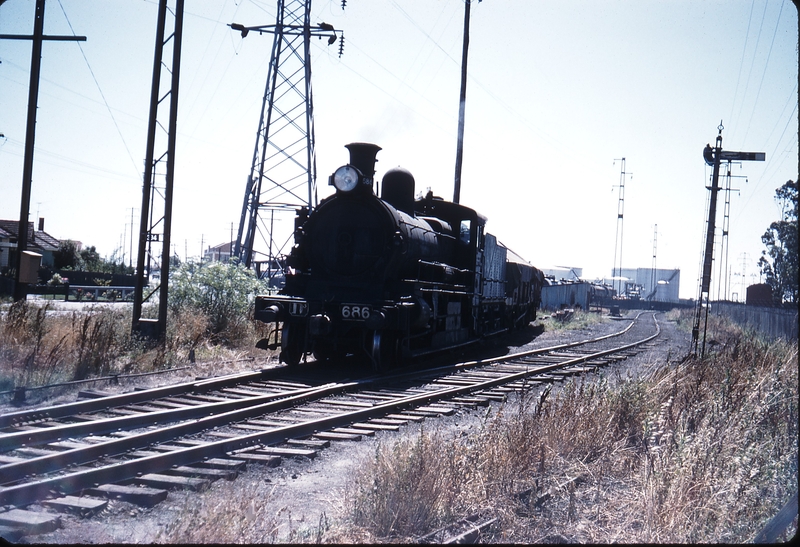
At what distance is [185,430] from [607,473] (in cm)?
424

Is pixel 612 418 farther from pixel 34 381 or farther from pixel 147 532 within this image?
pixel 34 381

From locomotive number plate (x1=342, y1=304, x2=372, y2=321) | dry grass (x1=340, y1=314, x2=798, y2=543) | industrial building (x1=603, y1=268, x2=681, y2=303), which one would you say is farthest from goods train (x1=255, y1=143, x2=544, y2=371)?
industrial building (x1=603, y1=268, x2=681, y2=303)

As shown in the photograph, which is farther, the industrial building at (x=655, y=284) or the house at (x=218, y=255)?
the industrial building at (x=655, y=284)

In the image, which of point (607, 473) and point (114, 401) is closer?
point (607, 473)

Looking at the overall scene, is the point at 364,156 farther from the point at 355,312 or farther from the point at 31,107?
the point at 31,107

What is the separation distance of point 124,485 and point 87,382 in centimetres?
454

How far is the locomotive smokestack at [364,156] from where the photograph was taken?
39.4 feet

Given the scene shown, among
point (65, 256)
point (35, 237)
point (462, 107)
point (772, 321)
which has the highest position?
point (462, 107)

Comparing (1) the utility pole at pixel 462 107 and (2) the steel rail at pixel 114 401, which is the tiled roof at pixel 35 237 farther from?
(2) the steel rail at pixel 114 401

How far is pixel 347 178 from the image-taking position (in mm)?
11672

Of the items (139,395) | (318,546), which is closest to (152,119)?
(139,395)

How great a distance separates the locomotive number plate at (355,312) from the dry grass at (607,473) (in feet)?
13.9

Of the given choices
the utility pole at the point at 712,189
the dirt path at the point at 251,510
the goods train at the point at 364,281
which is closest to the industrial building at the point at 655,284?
the utility pole at the point at 712,189

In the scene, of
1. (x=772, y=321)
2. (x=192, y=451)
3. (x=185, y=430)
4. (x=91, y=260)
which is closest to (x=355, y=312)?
(x=185, y=430)
